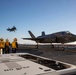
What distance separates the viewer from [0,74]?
3143 mm

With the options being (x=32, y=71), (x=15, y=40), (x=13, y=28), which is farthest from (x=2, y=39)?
(x=13, y=28)

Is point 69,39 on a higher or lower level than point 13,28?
lower

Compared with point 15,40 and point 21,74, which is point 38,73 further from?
point 15,40

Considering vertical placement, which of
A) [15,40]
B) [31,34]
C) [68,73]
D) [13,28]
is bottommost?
[68,73]

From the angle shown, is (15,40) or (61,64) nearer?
(61,64)

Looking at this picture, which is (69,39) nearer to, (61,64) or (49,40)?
(49,40)

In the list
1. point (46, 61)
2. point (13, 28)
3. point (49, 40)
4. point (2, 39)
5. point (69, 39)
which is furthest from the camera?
point (13, 28)

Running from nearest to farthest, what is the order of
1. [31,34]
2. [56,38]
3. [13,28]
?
1. [56,38]
2. [31,34]
3. [13,28]

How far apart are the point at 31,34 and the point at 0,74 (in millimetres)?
55475

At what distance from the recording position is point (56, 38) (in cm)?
3450

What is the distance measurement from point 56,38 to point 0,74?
104ft

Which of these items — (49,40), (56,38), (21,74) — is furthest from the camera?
(49,40)

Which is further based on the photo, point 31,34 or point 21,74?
point 31,34

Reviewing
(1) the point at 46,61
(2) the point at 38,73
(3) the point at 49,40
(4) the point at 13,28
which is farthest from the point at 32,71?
(4) the point at 13,28
